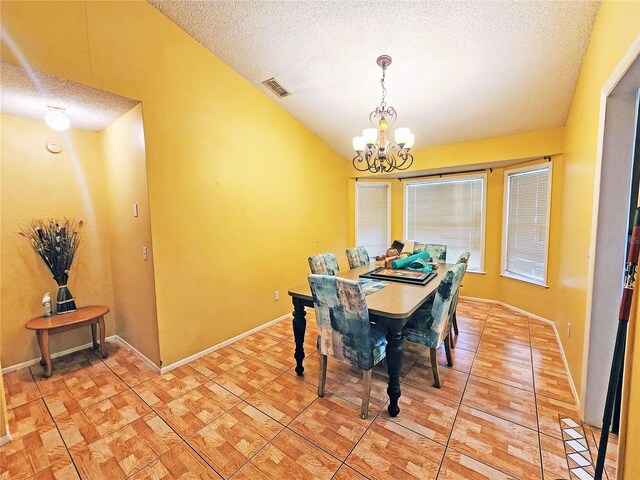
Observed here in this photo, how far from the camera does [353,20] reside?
2234 mm

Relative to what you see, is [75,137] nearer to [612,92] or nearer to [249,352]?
[249,352]

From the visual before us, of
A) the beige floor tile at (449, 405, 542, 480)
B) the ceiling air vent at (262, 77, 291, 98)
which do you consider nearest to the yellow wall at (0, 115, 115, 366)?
the ceiling air vent at (262, 77, 291, 98)

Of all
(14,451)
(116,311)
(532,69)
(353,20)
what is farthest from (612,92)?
(116,311)

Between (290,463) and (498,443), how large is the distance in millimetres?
1255

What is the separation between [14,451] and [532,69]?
4813mm

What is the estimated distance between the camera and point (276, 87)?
3.16 metres

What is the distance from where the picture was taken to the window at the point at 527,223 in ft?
11.5

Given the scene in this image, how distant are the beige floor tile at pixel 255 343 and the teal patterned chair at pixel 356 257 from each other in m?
1.26

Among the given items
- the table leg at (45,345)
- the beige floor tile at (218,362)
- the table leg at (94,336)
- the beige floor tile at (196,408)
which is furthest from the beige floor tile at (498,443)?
the table leg at (94,336)

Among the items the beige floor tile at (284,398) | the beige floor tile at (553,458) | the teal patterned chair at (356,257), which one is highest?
the teal patterned chair at (356,257)

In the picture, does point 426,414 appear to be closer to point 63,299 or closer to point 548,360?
point 548,360

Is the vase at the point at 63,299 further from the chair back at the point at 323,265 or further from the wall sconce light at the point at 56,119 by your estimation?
the chair back at the point at 323,265

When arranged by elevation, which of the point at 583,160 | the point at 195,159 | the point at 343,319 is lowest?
the point at 343,319

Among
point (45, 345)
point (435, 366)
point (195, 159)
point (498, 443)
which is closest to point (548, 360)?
point (435, 366)
